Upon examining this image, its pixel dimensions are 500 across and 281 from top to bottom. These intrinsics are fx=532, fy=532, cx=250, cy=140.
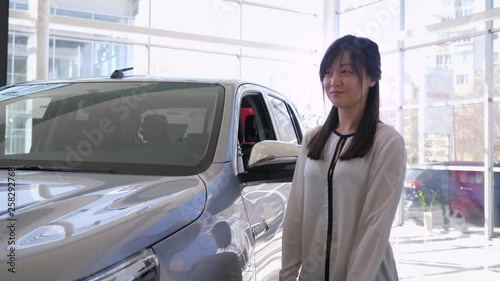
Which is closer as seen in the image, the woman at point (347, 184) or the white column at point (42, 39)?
the woman at point (347, 184)

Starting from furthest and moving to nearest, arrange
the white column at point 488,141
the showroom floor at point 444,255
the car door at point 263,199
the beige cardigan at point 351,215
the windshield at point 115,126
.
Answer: the white column at point 488,141, the showroom floor at point 444,255, the car door at point 263,199, the windshield at point 115,126, the beige cardigan at point 351,215

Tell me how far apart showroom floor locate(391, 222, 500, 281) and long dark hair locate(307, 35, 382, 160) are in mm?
4379

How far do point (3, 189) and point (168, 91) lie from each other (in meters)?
0.92

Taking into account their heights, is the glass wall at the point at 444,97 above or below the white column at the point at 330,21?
below

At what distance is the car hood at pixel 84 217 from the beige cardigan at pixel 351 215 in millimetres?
352

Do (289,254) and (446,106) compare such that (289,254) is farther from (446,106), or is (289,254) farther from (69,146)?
(446,106)

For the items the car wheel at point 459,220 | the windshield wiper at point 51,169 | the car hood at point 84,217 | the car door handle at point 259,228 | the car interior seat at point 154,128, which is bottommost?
the car wheel at point 459,220

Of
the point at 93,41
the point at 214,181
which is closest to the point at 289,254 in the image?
the point at 214,181

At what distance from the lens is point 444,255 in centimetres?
740

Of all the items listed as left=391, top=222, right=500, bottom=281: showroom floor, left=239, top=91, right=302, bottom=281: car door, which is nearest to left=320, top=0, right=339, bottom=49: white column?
left=391, top=222, right=500, bottom=281: showroom floor

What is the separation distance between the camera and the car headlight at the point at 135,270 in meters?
1.11

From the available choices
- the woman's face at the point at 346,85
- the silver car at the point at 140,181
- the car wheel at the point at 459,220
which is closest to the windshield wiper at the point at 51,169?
the silver car at the point at 140,181

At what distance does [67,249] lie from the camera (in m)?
1.11

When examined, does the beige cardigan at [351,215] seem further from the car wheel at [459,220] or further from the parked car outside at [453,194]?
the car wheel at [459,220]
